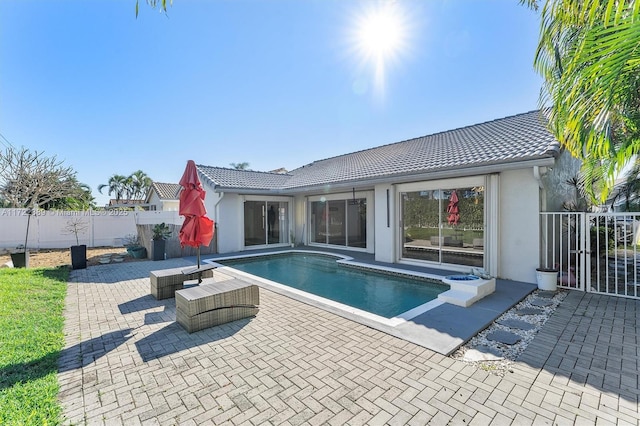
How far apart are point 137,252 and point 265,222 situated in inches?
256

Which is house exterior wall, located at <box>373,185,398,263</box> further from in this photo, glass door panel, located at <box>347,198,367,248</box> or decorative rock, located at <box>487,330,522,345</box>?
decorative rock, located at <box>487,330,522,345</box>

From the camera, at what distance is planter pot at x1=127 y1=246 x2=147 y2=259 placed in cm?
1341

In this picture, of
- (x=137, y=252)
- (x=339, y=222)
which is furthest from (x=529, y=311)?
(x=137, y=252)

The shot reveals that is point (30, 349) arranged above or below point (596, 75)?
below

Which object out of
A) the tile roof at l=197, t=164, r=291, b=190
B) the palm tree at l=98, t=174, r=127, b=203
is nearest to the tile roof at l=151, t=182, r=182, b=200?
the tile roof at l=197, t=164, r=291, b=190

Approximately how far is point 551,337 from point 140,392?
6240 mm

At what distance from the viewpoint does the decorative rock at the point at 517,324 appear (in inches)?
208

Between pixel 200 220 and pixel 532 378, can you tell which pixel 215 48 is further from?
pixel 532 378

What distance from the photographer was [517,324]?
543 cm

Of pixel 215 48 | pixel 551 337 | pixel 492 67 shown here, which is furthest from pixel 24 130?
pixel 551 337

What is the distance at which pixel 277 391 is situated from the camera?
3.40 metres

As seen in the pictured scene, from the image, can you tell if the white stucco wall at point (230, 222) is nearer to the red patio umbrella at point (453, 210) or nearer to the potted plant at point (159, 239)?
the potted plant at point (159, 239)

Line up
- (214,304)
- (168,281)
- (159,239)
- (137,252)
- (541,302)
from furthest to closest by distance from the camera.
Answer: (137,252) < (159,239) < (168,281) < (541,302) < (214,304)

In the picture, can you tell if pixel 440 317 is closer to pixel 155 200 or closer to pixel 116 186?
pixel 155 200
